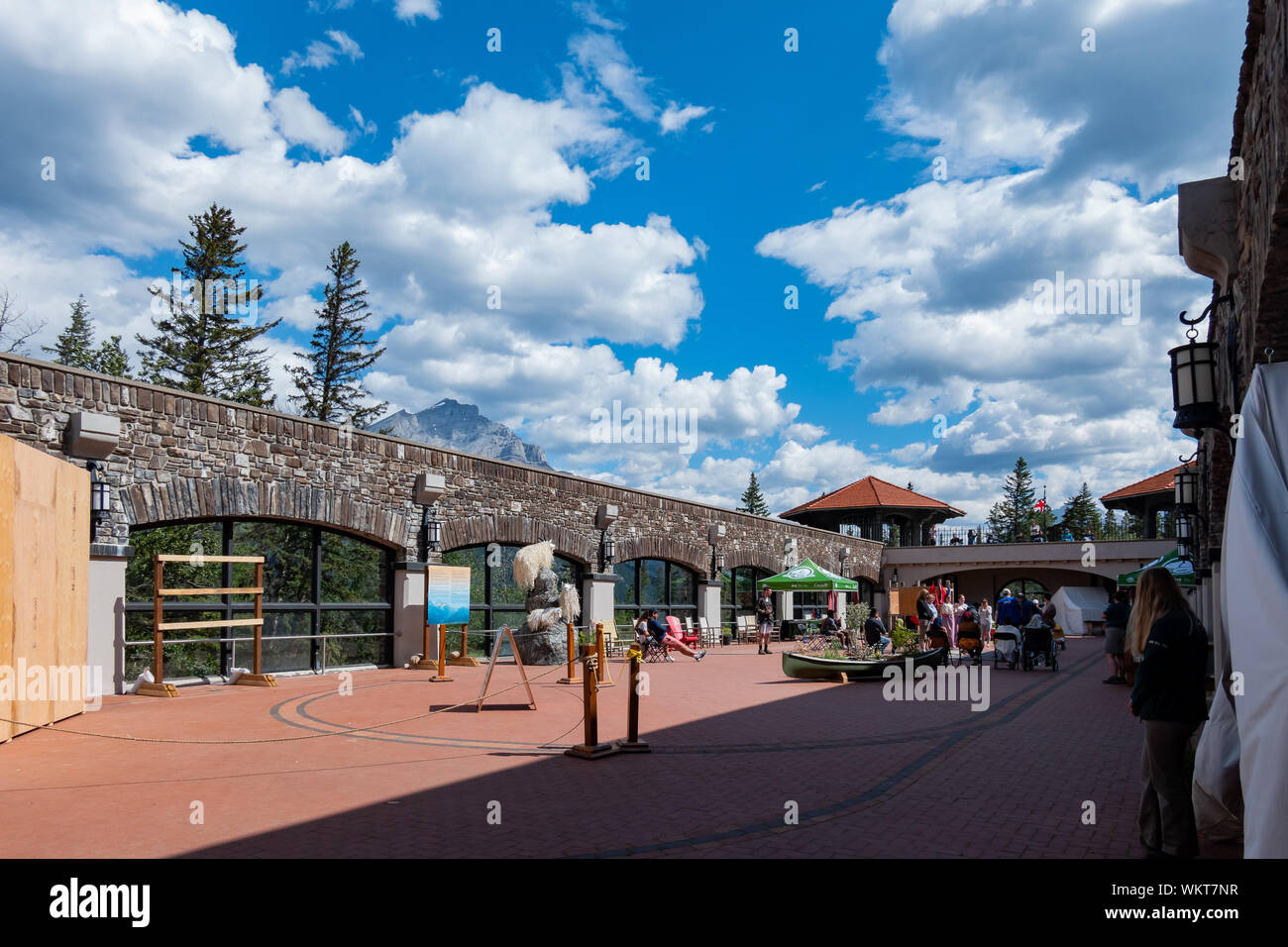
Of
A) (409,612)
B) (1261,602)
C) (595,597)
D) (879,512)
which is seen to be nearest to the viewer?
(1261,602)

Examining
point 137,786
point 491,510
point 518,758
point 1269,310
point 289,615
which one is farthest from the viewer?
point 491,510

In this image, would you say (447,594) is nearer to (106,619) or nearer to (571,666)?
(571,666)

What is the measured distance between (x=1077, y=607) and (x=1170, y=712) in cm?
3623

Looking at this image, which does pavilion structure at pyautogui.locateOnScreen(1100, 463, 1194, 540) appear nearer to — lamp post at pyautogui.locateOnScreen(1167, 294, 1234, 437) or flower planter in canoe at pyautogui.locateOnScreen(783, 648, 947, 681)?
flower planter in canoe at pyautogui.locateOnScreen(783, 648, 947, 681)

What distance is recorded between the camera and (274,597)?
51.3ft

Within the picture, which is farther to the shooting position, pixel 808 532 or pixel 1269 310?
pixel 808 532

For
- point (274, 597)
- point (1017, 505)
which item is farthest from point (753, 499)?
point (274, 597)

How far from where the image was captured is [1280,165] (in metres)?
3.89

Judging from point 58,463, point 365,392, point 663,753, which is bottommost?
point 663,753

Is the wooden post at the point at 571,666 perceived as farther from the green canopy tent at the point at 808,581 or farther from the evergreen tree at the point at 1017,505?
the evergreen tree at the point at 1017,505

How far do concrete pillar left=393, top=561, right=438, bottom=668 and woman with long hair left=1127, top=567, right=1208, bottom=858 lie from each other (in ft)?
46.1

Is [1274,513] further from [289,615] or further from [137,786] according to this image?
[289,615]
